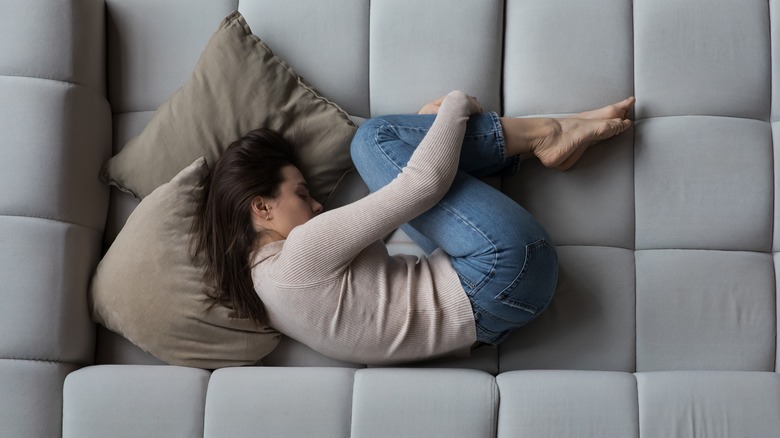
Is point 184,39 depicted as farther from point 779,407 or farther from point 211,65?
point 779,407

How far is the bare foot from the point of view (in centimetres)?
190

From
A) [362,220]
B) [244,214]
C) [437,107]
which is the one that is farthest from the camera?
[437,107]

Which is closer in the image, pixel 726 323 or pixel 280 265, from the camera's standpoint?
pixel 280 265

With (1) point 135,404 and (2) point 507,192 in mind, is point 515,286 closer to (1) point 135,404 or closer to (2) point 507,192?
(2) point 507,192

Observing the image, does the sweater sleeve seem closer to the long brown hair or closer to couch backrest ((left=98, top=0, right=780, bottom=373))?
the long brown hair

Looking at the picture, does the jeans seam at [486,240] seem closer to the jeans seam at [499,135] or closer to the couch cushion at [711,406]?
the jeans seam at [499,135]

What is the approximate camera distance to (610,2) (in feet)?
6.67

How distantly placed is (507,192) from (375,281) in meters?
0.46

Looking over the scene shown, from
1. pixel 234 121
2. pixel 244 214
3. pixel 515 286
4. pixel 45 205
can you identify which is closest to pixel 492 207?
pixel 515 286

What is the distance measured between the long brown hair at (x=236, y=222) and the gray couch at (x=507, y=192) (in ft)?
0.63

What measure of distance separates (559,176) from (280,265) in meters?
0.77

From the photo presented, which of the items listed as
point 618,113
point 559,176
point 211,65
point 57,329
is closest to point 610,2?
point 618,113

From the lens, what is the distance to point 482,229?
176cm

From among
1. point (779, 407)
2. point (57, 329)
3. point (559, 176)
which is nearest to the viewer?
point (779, 407)
